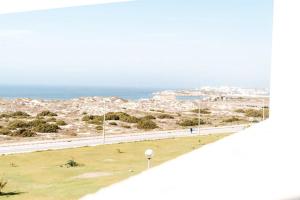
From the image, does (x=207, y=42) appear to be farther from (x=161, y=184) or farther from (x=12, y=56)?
(x=161, y=184)

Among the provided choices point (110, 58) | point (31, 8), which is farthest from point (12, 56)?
point (31, 8)

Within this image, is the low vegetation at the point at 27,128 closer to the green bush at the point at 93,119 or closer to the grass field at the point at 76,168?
the green bush at the point at 93,119

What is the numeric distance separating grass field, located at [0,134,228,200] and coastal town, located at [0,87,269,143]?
253 cm

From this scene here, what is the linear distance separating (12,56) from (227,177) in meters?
59.3

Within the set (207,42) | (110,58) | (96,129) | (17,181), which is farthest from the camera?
(110,58)

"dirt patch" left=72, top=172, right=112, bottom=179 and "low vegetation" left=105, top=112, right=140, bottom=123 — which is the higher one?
"low vegetation" left=105, top=112, right=140, bottom=123

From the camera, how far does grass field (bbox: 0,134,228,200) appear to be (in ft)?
19.3

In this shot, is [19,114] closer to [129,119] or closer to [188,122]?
[129,119]

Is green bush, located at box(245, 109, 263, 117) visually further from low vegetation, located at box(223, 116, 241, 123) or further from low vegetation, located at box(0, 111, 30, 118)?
low vegetation, located at box(0, 111, 30, 118)

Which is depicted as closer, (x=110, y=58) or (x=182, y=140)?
(x=182, y=140)

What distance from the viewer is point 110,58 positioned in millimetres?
53094

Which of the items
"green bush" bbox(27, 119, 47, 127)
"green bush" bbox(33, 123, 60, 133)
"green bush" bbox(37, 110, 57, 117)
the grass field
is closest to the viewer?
the grass field

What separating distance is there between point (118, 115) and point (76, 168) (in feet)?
31.6

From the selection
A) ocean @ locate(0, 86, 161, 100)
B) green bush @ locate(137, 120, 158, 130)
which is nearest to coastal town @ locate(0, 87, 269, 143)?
green bush @ locate(137, 120, 158, 130)
